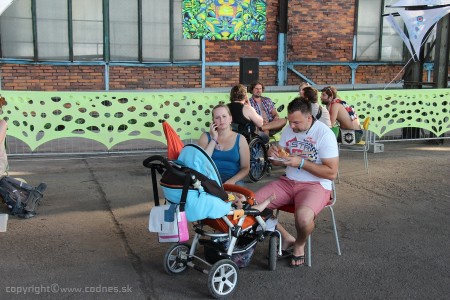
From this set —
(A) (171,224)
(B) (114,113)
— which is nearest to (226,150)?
(A) (171,224)

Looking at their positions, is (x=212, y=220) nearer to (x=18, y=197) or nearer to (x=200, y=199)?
(x=200, y=199)

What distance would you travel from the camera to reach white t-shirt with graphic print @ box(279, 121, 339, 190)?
A: 4.70 meters

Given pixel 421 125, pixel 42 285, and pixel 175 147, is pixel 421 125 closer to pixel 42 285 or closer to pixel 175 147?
pixel 175 147

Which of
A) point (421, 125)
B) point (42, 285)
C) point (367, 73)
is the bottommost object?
point (42, 285)

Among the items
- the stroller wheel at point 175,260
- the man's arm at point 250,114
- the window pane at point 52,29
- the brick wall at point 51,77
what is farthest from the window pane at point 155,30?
the stroller wheel at point 175,260

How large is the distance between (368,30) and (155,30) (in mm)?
6213

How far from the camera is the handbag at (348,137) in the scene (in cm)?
780

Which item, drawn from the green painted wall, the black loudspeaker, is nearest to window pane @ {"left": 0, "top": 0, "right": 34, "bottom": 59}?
the green painted wall

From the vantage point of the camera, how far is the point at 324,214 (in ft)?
20.6

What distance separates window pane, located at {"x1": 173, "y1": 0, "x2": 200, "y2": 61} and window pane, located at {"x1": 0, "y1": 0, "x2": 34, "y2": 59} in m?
3.46

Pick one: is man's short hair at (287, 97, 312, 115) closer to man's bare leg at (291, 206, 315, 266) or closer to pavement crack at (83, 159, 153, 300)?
man's bare leg at (291, 206, 315, 266)

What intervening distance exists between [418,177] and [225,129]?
4104 mm

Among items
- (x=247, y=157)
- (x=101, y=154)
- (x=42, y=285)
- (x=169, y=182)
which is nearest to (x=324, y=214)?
(x=247, y=157)

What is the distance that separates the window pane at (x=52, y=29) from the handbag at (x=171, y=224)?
999 cm
